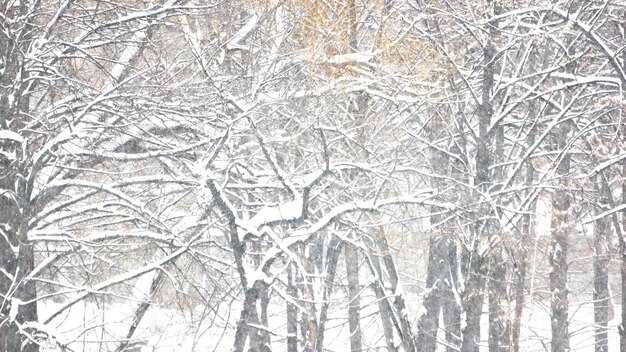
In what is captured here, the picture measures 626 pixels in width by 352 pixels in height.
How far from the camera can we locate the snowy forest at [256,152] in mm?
9695

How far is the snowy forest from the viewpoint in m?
9.70

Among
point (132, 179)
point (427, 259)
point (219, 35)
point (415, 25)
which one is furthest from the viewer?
point (427, 259)

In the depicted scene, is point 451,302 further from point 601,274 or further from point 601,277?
point 601,274

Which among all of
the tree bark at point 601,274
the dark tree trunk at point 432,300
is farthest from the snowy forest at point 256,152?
Result: the tree bark at point 601,274

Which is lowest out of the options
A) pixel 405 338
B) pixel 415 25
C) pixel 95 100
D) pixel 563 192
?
pixel 405 338

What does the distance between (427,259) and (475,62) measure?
14.3 feet

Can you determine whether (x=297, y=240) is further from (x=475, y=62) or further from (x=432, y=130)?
(x=475, y=62)

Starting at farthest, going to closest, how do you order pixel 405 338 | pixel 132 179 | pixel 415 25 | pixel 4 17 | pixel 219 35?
pixel 405 338 < pixel 415 25 < pixel 219 35 < pixel 132 179 < pixel 4 17

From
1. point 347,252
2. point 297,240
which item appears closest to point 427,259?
point 347,252

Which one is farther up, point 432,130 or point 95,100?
point 432,130

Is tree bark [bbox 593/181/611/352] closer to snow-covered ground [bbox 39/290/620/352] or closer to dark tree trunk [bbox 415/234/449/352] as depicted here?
snow-covered ground [bbox 39/290/620/352]

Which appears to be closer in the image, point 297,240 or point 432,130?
point 297,240

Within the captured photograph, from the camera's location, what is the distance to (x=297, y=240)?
10.9 meters

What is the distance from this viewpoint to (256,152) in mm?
13055
